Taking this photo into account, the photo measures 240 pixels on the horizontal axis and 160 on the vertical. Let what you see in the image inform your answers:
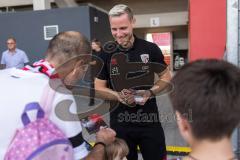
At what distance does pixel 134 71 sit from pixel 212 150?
5.21 ft

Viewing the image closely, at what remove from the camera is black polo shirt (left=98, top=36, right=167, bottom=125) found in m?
2.76

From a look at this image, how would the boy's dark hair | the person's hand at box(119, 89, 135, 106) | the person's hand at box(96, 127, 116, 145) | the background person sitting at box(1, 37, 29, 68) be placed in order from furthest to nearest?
the background person sitting at box(1, 37, 29, 68)
the person's hand at box(119, 89, 135, 106)
the person's hand at box(96, 127, 116, 145)
the boy's dark hair

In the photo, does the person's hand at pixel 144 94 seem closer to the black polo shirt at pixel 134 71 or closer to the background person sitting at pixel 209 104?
the black polo shirt at pixel 134 71

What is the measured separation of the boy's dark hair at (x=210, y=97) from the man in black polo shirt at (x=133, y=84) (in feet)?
4.63

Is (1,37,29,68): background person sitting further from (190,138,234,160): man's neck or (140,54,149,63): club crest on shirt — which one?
(190,138,234,160): man's neck

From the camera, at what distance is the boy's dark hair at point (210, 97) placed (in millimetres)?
1238

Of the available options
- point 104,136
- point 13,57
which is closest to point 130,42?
point 104,136

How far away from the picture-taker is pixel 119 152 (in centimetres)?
251

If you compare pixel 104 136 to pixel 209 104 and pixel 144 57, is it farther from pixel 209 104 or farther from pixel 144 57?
pixel 144 57

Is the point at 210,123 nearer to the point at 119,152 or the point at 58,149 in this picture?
the point at 58,149

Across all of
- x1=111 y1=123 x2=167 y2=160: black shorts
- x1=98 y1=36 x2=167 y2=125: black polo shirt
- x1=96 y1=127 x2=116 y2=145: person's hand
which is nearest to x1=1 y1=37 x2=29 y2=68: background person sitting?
x1=98 y1=36 x2=167 y2=125: black polo shirt

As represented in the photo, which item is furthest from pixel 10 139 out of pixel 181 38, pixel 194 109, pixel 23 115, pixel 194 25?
pixel 181 38

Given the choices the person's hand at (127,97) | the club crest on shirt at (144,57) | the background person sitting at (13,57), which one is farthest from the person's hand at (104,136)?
the background person sitting at (13,57)

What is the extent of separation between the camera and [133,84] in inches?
112
